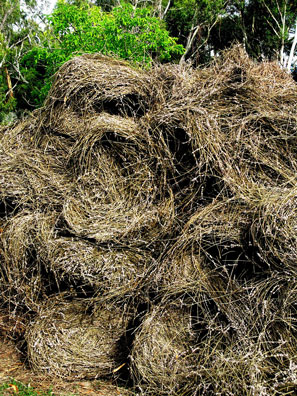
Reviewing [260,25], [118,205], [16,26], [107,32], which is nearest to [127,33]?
[107,32]

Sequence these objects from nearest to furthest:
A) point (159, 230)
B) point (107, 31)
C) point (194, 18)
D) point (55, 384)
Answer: point (55, 384) → point (159, 230) → point (107, 31) → point (194, 18)

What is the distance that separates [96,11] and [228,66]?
7921 millimetres

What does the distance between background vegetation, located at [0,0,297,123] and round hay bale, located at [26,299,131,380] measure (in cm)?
780

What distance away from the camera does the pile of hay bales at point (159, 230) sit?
278 cm

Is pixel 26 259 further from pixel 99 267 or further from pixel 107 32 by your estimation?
Result: pixel 107 32

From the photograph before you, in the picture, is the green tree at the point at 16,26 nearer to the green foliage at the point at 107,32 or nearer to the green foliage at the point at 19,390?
the green foliage at the point at 107,32

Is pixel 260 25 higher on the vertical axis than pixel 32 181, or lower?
lower

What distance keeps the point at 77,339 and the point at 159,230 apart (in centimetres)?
110

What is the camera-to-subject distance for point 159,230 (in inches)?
133

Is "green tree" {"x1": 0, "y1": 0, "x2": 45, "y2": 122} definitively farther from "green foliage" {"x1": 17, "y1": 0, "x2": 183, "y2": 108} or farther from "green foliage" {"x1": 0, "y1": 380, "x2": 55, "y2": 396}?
"green foliage" {"x1": 0, "y1": 380, "x2": 55, "y2": 396}

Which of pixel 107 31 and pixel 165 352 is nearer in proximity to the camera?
pixel 165 352

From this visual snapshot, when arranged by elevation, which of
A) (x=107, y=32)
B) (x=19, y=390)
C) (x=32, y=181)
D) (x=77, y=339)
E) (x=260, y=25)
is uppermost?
(x=107, y=32)

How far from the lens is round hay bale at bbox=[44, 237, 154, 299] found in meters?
3.19

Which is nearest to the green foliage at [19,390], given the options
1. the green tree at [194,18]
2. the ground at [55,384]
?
the ground at [55,384]
